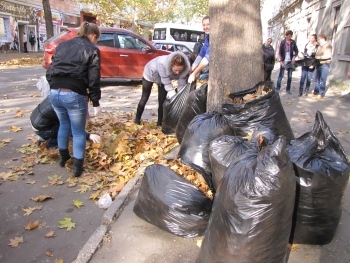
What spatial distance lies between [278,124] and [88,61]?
79.3 inches

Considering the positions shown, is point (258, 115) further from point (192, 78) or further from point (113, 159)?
point (113, 159)

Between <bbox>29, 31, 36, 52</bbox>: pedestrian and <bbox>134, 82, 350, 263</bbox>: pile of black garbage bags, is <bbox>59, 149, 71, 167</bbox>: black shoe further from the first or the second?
<bbox>29, 31, 36, 52</bbox>: pedestrian

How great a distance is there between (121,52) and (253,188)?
8692 millimetres

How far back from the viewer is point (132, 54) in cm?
998

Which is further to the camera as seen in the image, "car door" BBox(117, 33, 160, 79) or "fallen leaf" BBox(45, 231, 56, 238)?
"car door" BBox(117, 33, 160, 79)

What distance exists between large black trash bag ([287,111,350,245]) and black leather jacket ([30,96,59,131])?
295 centimetres

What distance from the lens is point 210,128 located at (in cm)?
323

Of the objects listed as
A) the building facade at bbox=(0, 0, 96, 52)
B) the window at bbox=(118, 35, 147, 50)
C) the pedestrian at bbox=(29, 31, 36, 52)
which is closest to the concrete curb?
the window at bbox=(118, 35, 147, 50)

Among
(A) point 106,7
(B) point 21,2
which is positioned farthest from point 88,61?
(B) point 21,2

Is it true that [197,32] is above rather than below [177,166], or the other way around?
above

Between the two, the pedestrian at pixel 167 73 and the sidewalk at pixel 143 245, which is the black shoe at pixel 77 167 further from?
the pedestrian at pixel 167 73

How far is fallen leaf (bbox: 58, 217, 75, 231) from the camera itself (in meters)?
2.93

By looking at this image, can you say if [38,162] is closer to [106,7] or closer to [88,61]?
[88,61]

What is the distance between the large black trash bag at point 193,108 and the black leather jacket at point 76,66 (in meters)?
1.24
